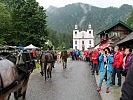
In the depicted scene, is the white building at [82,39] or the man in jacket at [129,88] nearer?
the man in jacket at [129,88]

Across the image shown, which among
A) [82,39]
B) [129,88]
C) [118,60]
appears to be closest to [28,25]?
[118,60]

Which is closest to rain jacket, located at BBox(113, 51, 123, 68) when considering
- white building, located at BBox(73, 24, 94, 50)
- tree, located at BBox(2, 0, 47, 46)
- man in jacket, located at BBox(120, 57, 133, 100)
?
man in jacket, located at BBox(120, 57, 133, 100)

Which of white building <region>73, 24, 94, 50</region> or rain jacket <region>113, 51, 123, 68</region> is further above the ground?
white building <region>73, 24, 94, 50</region>

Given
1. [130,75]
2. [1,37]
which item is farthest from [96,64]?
[1,37]

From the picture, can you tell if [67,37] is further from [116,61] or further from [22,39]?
[116,61]

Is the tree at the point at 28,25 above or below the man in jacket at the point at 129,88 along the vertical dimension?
above

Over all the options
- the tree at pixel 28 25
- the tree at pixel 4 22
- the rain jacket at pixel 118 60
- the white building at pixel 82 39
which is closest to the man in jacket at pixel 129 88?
the rain jacket at pixel 118 60

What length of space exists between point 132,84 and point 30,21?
51017mm

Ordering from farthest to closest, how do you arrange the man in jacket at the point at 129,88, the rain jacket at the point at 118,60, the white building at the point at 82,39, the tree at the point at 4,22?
1. the white building at the point at 82,39
2. the tree at the point at 4,22
3. the rain jacket at the point at 118,60
4. the man in jacket at the point at 129,88

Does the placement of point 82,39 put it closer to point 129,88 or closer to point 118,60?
point 118,60

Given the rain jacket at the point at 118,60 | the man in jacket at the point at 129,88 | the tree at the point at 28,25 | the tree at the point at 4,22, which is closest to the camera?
the man in jacket at the point at 129,88

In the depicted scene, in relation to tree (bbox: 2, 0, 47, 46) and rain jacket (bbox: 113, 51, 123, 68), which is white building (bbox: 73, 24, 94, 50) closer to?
tree (bbox: 2, 0, 47, 46)

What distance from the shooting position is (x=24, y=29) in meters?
53.1

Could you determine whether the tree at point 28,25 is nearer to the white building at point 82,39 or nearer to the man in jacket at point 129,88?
the man in jacket at point 129,88
